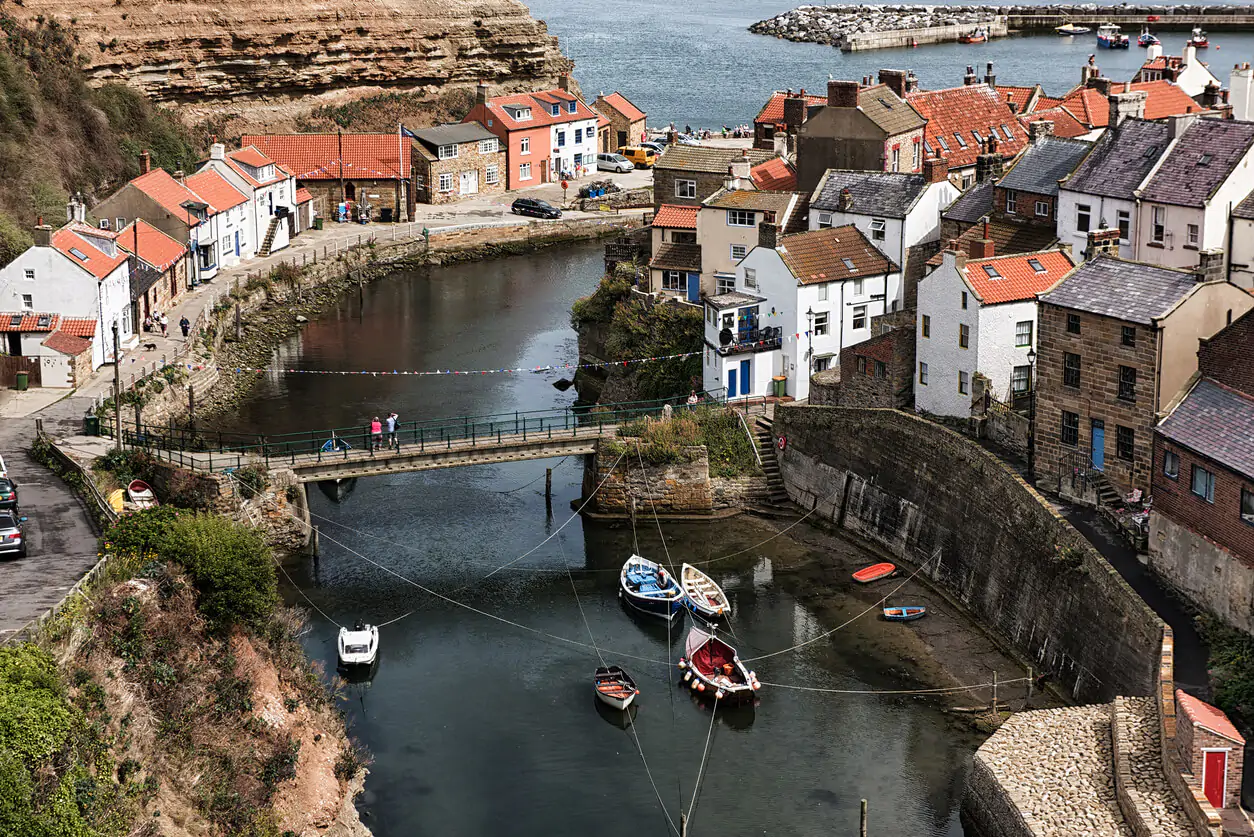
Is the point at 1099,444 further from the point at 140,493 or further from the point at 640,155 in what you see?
the point at 640,155

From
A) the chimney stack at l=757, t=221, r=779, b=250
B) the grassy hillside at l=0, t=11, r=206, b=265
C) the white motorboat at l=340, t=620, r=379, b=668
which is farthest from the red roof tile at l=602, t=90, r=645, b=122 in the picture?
the white motorboat at l=340, t=620, r=379, b=668

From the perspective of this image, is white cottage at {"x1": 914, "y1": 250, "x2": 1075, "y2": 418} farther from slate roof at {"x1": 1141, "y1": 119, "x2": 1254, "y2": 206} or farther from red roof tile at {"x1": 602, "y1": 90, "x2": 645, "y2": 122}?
red roof tile at {"x1": 602, "y1": 90, "x2": 645, "y2": 122}

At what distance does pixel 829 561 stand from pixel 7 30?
70683mm

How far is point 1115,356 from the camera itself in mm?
52062

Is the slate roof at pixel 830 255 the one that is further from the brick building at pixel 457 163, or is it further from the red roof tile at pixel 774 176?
the brick building at pixel 457 163

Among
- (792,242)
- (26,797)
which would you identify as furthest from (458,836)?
(792,242)

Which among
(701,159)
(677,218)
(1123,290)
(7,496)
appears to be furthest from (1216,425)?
(701,159)

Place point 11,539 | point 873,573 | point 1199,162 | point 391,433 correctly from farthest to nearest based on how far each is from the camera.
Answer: point 391,433, point 1199,162, point 873,573, point 11,539

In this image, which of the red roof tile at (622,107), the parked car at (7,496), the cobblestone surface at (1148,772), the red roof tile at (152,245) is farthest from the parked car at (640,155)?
the cobblestone surface at (1148,772)

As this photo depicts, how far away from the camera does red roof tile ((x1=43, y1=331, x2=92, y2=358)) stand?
6862 centimetres

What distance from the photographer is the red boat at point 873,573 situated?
56.8m

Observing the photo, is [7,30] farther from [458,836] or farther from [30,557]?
[458,836]

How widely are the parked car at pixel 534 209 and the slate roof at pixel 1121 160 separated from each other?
52.9 meters

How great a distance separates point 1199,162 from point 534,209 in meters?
58.5
